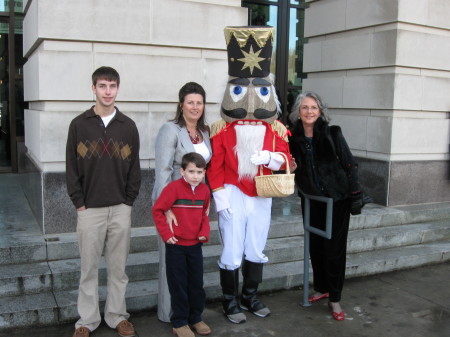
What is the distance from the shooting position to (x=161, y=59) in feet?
18.2

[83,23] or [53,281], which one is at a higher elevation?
[83,23]

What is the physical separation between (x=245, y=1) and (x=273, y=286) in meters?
6.02

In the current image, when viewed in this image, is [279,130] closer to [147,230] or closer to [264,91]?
[264,91]

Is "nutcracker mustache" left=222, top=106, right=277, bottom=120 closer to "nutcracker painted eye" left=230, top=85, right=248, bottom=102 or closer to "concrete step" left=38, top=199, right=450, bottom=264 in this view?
"nutcracker painted eye" left=230, top=85, right=248, bottom=102

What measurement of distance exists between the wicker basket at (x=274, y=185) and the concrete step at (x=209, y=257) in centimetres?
145

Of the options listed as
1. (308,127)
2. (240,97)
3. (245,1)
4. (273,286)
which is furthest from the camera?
(245,1)

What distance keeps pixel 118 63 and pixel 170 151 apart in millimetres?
1939

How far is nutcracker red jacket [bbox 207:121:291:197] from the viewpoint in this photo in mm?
4066

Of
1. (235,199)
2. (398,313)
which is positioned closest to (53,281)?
(235,199)

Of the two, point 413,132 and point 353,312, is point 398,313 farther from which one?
point 413,132

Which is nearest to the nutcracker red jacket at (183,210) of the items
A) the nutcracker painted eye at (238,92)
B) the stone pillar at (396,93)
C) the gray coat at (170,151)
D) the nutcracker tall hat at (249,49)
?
the gray coat at (170,151)

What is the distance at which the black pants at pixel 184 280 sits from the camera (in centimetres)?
379

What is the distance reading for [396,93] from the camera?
6.83 metres

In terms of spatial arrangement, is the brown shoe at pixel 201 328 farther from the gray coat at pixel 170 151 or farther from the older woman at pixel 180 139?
the gray coat at pixel 170 151
